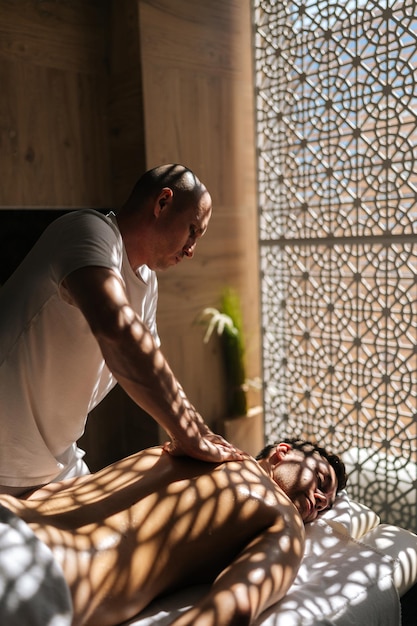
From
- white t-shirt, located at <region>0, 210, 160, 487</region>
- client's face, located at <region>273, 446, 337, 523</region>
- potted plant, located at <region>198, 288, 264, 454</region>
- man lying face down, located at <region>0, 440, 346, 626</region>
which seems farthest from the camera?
potted plant, located at <region>198, 288, 264, 454</region>

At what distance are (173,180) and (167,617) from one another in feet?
3.70

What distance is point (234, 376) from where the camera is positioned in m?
3.37

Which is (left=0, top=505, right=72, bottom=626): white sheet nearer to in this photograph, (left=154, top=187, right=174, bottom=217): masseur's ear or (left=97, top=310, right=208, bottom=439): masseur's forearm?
(left=97, top=310, right=208, bottom=439): masseur's forearm

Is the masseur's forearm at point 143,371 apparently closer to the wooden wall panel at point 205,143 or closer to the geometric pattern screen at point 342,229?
the geometric pattern screen at point 342,229

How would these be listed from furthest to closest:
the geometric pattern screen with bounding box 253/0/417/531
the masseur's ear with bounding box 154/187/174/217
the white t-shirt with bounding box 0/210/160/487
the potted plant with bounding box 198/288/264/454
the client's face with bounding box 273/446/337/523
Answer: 1. the potted plant with bounding box 198/288/264/454
2. the geometric pattern screen with bounding box 253/0/417/531
3. the client's face with bounding box 273/446/337/523
4. the masseur's ear with bounding box 154/187/174/217
5. the white t-shirt with bounding box 0/210/160/487

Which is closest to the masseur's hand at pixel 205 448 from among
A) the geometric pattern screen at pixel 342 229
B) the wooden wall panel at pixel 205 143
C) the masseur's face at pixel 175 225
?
the masseur's face at pixel 175 225

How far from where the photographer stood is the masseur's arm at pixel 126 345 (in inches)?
51.5

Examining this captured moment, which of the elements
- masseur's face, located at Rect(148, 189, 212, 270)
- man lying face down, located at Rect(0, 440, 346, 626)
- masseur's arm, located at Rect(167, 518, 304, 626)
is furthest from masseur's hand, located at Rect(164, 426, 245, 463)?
masseur's face, located at Rect(148, 189, 212, 270)

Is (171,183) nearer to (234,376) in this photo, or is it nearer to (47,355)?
(47,355)

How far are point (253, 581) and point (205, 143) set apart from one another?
244 cm

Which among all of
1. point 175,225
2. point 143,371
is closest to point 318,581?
point 143,371

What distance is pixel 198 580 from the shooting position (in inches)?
58.4

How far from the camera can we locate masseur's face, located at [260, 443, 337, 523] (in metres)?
1.79

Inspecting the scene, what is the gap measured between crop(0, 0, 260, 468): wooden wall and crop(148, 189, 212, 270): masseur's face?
54.1 inches
